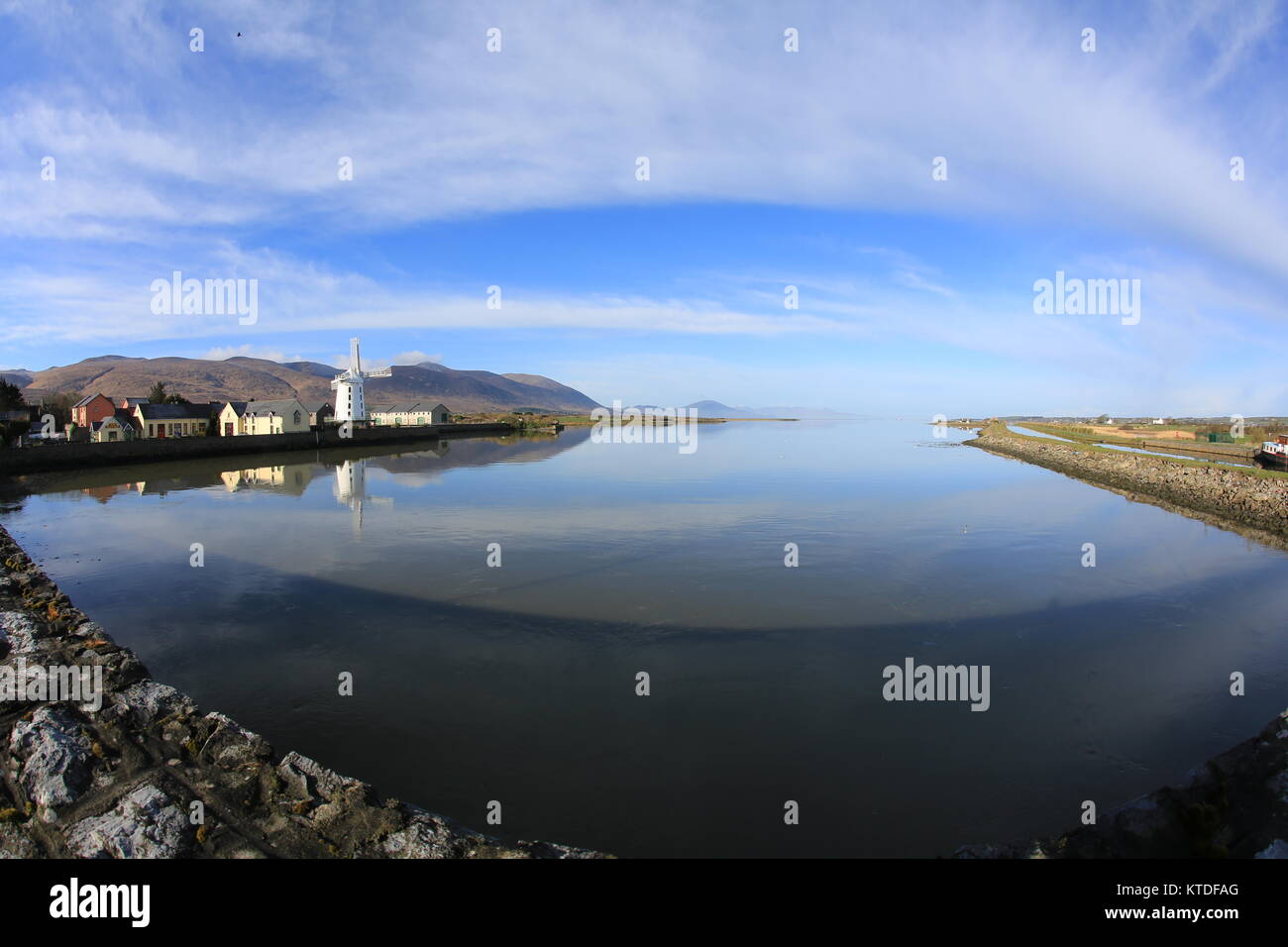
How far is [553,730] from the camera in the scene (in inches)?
260

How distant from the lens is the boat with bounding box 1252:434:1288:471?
102 ft

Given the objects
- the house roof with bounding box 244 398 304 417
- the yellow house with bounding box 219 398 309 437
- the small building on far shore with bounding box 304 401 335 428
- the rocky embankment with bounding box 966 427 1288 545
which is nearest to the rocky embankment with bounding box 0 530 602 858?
the rocky embankment with bounding box 966 427 1288 545

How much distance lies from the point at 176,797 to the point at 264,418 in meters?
64.9

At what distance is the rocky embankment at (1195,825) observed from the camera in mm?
4531

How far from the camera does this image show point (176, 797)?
4.98 meters

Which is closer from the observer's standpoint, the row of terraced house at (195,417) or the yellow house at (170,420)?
the yellow house at (170,420)

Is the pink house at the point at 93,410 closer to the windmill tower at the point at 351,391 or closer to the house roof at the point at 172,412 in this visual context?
the house roof at the point at 172,412

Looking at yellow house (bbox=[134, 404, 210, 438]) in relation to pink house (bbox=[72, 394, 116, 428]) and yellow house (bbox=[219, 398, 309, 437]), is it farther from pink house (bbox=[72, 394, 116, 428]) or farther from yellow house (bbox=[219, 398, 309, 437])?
pink house (bbox=[72, 394, 116, 428])

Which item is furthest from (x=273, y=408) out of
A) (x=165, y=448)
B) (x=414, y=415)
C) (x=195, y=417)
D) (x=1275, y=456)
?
(x=1275, y=456)

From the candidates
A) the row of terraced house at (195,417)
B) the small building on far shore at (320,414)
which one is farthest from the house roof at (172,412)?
the small building on far shore at (320,414)

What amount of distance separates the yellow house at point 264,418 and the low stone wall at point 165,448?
7.82ft

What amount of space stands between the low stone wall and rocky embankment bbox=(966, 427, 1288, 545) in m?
50.6
